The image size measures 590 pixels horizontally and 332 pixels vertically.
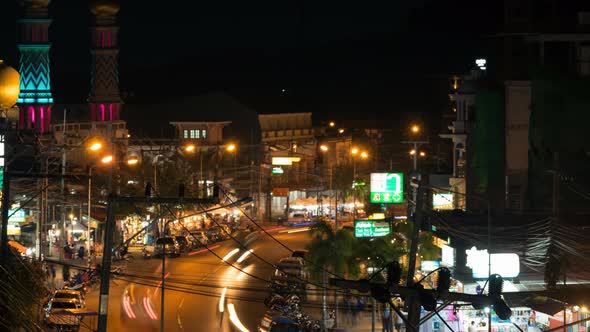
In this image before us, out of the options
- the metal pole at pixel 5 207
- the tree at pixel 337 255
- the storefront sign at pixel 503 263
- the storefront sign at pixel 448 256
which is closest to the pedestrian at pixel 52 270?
the tree at pixel 337 255

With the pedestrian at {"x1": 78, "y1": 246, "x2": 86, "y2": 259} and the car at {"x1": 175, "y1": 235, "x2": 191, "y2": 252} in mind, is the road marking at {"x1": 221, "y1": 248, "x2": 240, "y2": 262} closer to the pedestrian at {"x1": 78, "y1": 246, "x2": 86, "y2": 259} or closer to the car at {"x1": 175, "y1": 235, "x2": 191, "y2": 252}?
the car at {"x1": 175, "y1": 235, "x2": 191, "y2": 252}

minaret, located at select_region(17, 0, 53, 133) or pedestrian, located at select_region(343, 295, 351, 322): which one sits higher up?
minaret, located at select_region(17, 0, 53, 133)

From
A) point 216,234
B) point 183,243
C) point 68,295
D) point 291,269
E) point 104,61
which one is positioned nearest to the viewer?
point 68,295

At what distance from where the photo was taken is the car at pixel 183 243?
188 ft

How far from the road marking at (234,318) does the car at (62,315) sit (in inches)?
198

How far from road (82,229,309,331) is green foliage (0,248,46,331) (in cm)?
609

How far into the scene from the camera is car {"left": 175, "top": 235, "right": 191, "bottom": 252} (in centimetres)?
5743

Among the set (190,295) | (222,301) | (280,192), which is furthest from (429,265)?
(280,192)

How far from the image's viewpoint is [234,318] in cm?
3969

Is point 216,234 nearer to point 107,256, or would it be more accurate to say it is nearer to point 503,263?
point 503,263

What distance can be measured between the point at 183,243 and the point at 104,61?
25.0m

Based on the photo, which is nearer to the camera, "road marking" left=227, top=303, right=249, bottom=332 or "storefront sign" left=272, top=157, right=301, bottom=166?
"road marking" left=227, top=303, right=249, bottom=332

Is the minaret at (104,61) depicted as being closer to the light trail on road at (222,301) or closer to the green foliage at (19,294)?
the light trail on road at (222,301)

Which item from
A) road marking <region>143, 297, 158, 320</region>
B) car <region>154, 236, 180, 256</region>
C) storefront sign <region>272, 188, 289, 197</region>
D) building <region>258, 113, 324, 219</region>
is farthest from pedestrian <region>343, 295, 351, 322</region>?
storefront sign <region>272, 188, 289, 197</region>
